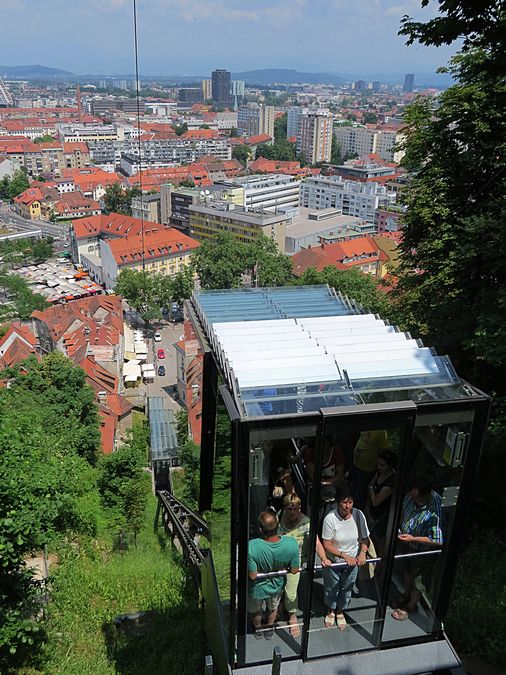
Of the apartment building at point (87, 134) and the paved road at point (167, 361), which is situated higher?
the apartment building at point (87, 134)

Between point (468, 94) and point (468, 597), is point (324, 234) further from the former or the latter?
point (468, 597)

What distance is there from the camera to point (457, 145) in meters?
9.60

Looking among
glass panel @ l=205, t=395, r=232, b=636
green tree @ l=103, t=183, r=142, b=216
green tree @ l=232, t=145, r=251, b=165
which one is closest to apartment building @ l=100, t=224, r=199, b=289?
green tree @ l=103, t=183, r=142, b=216

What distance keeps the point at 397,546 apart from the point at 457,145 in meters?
8.35

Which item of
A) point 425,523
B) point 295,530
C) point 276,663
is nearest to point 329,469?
point 295,530

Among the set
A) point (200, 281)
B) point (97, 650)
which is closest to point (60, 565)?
point (97, 650)

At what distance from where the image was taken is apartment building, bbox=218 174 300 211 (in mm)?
68812

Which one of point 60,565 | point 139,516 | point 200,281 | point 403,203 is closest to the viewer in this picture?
point 60,565

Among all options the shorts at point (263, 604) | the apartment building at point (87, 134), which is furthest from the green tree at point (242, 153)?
the shorts at point (263, 604)

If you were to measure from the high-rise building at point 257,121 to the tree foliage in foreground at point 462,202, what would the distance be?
132 metres

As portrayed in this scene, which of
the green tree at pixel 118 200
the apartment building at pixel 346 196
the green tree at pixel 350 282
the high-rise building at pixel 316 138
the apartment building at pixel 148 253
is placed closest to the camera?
the green tree at pixel 350 282

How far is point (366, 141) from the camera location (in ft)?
390

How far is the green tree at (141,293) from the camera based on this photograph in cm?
4188

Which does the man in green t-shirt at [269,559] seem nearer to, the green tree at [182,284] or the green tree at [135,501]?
the green tree at [135,501]
